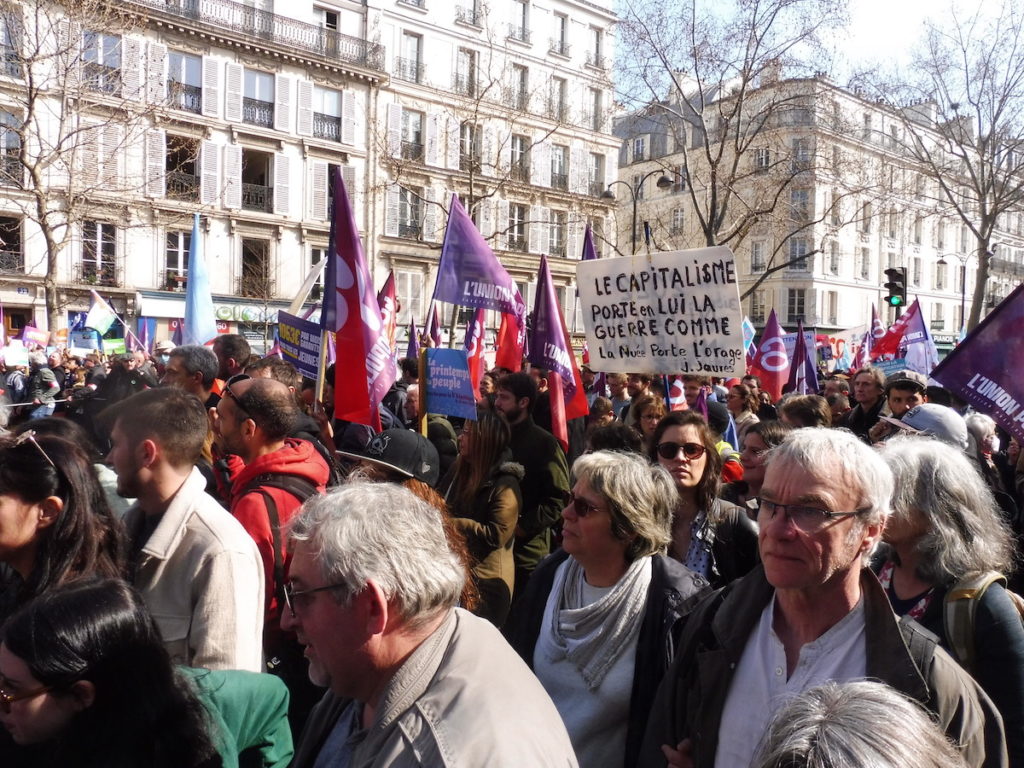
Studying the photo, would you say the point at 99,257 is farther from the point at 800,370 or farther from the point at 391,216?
the point at 800,370

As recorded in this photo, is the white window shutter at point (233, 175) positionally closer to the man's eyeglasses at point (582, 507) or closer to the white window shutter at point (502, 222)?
the white window shutter at point (502, 222)

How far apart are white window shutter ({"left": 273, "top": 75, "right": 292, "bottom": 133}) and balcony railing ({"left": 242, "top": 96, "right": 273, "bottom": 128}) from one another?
178mm

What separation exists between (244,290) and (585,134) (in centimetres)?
1723

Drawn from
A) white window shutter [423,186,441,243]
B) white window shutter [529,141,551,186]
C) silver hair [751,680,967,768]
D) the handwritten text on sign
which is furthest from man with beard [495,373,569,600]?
white window shutter [529,141,551,186]

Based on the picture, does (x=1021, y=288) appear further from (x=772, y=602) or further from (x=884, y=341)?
(x=884, y=341)

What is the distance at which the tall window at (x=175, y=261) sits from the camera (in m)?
29.8

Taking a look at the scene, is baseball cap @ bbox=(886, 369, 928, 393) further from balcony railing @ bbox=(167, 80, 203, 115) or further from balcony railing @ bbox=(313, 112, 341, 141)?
balcony railing @ bbox=(313, 112, 341, 141)

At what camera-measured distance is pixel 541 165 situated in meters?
38.2

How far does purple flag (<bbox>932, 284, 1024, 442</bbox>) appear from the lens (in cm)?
404

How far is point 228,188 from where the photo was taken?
31.0m

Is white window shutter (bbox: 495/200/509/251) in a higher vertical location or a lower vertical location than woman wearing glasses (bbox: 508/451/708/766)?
higher

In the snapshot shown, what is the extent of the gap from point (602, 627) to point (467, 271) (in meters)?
4.87

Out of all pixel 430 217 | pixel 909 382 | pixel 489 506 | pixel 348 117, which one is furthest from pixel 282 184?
pixel 489 506

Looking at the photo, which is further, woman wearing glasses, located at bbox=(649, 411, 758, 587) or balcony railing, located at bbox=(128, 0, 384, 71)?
balcony railing, located at bbox=(128, 0, 384, 71)
